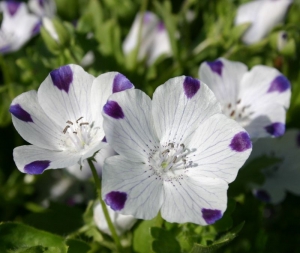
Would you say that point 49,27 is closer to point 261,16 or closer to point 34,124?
point 34,124

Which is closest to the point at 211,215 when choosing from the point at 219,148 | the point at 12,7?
the point at 219,148

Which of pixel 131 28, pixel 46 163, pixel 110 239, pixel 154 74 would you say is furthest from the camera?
pixel 131 28

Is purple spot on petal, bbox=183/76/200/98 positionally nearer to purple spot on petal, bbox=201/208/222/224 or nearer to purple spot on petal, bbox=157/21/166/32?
purple spot on petal, bbox=201/208/222/224

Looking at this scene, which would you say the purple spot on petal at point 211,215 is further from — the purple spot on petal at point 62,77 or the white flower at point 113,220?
the purple spot on petal at point 62,77

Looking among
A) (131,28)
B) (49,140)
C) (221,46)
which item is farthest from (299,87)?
(49,140)

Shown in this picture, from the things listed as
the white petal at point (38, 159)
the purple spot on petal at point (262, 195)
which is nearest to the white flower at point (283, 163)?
the purple spot on petal at point (262, 195)

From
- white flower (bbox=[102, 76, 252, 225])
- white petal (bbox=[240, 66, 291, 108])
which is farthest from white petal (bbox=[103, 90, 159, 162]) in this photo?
white petal (bbox=[240, 66, 291, 108])

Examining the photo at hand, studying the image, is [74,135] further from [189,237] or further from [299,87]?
[299,87]
